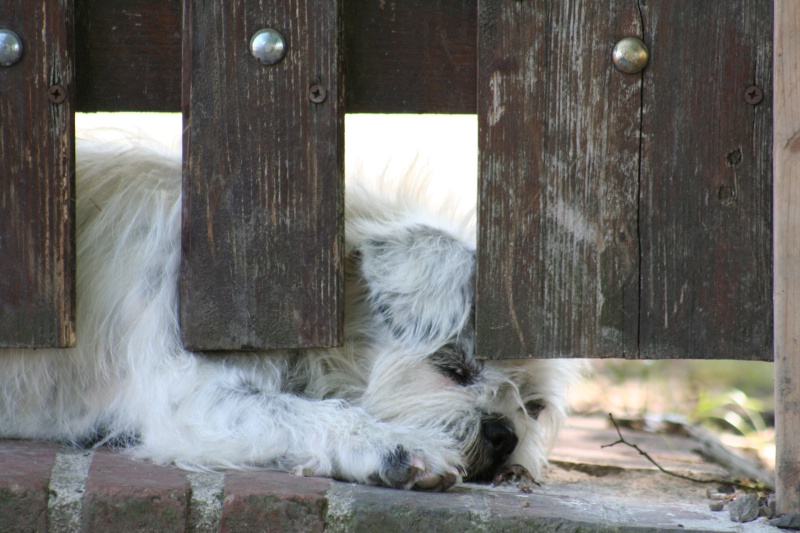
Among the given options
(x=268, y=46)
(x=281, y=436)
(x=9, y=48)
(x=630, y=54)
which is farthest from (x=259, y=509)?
(x=630, y=54)

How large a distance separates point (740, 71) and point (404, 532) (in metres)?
1.28

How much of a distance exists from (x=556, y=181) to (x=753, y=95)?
48 cm

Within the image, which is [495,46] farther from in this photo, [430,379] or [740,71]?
[430,379]

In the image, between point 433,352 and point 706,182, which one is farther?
point 433,352

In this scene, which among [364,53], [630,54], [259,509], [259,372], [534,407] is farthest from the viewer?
[534,407]

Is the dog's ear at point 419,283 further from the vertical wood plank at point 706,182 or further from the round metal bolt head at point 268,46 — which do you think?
the round metal bolt head at point 268,46

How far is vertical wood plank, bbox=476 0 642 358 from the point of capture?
2182 mm

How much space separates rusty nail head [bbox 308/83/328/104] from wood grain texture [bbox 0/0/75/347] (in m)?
0.56

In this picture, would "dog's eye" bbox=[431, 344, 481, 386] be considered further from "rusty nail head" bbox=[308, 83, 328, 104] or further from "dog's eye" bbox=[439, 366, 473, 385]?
"rusty nail head" bbox=[308, 83, 328, 104]

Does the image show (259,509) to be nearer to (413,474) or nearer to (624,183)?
(413,474)

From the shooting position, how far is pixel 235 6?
2191 millimetres

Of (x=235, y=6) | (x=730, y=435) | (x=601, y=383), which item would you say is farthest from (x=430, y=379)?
(x=601, y=383)

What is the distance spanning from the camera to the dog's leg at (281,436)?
2246 millimetres

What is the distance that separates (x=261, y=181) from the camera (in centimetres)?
224
